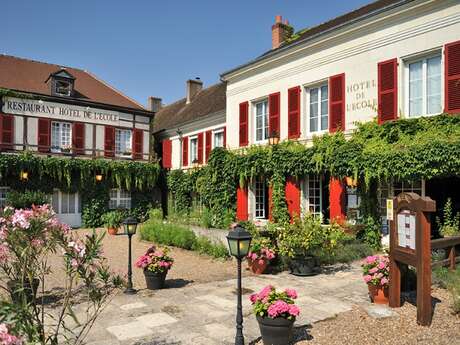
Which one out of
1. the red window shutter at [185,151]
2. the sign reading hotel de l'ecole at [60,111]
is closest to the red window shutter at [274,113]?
the red window shutter at [185,151]

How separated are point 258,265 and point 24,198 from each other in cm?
1384

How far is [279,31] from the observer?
58.5ft

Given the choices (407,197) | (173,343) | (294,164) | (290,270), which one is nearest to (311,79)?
(294,164)

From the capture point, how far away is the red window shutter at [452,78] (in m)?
9.89

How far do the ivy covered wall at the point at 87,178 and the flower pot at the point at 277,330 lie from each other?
1561 cm

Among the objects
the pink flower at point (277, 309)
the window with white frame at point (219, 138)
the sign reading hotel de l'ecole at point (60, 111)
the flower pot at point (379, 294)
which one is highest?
the sign reading hotel de l'ecole at point (60, 111)

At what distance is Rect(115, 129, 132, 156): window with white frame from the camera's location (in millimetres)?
22922

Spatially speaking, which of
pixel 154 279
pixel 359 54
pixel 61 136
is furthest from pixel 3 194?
pixel 359 54

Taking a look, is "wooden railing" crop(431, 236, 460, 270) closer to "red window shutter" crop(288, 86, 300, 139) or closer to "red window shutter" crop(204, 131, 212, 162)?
"red window shutter" crop(288, 86, 300, 139)

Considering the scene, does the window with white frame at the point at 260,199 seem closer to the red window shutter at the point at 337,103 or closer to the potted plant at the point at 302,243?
the red window shutter at the point at 337,103

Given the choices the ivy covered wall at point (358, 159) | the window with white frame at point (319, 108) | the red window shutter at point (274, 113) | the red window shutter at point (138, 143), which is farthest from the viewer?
the red window shutter at point (138, 143)

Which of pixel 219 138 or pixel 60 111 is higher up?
pixel 60 111

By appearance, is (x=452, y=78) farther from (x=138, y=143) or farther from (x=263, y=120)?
(x=138, y=143)

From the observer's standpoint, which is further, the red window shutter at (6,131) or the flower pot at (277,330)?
the red window shutter at (6,131)
